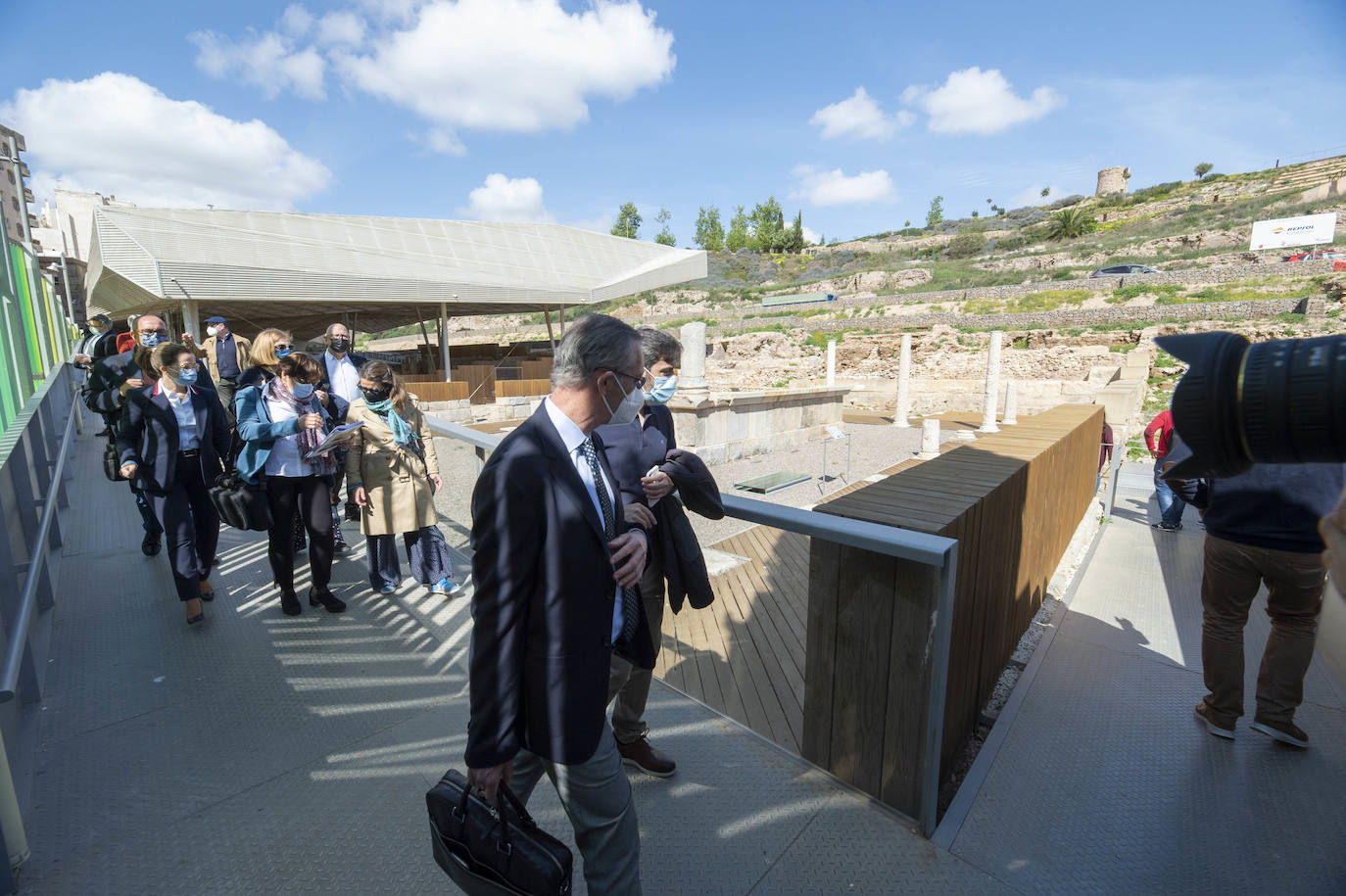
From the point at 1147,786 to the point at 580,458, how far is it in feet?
8.72

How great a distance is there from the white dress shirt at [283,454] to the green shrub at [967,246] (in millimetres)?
63429

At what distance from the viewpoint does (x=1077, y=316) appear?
87.7 feet

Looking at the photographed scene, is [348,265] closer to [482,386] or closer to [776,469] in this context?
[482,386]

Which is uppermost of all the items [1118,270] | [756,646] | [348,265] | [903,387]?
[1118,270]

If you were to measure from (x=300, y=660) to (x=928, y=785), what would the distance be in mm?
3001

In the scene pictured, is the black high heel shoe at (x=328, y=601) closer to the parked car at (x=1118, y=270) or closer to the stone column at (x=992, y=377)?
the stone column at (x=992, y=377)

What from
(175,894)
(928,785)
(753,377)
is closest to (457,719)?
(175,894)

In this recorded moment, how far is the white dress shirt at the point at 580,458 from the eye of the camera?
1.59m

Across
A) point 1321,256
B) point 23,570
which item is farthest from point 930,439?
point 1321,256

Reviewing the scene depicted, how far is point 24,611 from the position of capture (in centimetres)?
244

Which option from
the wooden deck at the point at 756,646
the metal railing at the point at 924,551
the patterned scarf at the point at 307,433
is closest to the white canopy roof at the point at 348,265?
the patterned scarf at the point at 307,433

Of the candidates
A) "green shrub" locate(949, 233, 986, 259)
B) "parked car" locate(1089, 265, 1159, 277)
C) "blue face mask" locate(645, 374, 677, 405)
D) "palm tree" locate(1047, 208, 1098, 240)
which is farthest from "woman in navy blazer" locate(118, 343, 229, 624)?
"green shrub" locate(949, 233, 986, 259)

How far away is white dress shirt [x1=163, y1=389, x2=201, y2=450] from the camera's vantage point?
374cm

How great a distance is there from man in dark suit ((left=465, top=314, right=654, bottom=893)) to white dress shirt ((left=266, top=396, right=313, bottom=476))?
2.85 m
